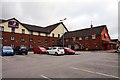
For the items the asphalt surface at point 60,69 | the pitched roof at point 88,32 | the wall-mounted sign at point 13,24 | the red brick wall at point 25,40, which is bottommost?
the asphalt surface at point 60,69

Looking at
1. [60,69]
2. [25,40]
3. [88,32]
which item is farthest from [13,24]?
[60,69]

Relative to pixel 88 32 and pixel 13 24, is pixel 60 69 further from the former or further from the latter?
pixel 88 32

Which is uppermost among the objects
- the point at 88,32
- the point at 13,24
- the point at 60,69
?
the point at 13,24

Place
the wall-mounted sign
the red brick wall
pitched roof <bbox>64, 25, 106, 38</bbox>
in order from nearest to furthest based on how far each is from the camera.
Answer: the red brick wall
the wall-mounted sign
pitched roof <bbox>64, 25, 106, 38</bbox>

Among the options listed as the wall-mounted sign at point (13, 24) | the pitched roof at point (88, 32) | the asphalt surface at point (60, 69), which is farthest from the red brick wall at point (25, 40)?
the asphalt surface at point (60, 69)

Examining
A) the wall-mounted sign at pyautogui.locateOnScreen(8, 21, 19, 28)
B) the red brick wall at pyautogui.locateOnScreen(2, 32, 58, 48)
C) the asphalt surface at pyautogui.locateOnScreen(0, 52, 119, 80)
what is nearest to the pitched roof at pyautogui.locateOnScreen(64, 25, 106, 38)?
the red brick wall at pyautogui.locateOnScreen(2, 32, 58, 48)

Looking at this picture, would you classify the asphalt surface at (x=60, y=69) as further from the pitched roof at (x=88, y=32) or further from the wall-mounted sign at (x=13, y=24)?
the pitched roof at (x=88, y=32)

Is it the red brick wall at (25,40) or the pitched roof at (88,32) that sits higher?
the pitched roof at (88,32)

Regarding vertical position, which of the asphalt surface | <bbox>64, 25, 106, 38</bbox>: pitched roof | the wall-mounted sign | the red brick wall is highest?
the wall-mounted sign

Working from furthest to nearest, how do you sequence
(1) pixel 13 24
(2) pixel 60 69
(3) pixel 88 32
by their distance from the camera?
(3) pixel 88 32 < (1) pixel 13 24 < (2) pixel 60 69

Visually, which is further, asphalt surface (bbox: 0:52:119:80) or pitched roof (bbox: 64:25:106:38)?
pitched roof (bbox: 64:25:106:38)

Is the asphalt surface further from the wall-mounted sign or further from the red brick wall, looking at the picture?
the wall-mounted sign

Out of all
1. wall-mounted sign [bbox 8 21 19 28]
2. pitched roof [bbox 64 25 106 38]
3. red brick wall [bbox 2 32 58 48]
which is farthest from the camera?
pitched roof [bbox 64 25 106 38]

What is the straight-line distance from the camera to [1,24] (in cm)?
4150
